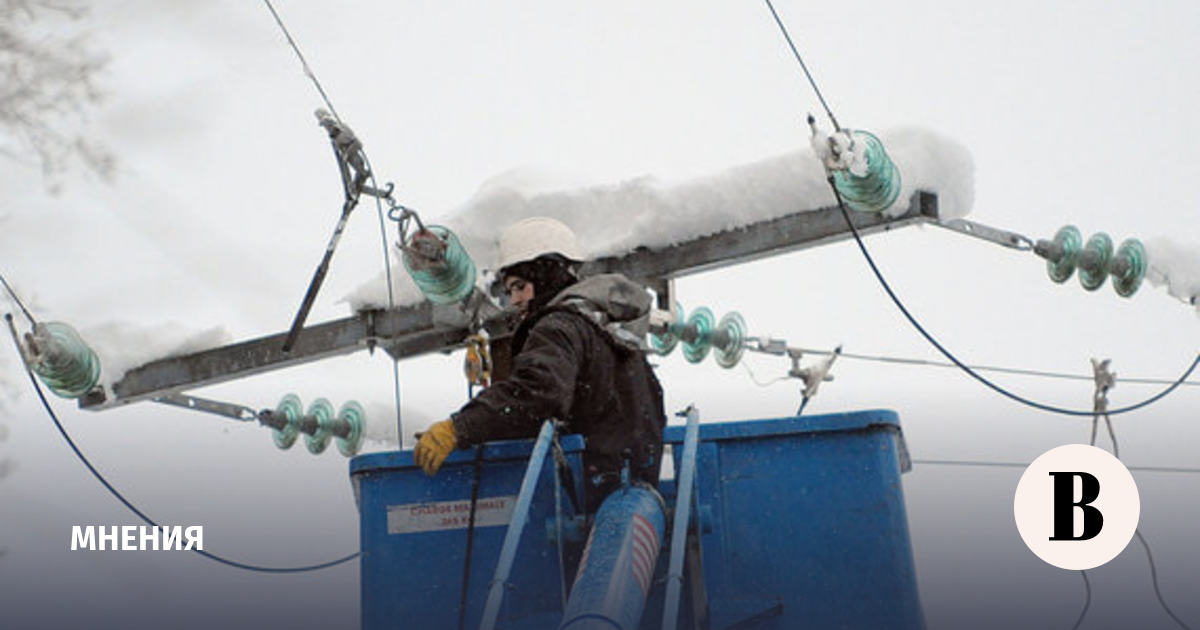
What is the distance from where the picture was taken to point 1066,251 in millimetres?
7023

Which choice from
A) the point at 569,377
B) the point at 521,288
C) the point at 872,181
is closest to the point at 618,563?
the point at 569,377

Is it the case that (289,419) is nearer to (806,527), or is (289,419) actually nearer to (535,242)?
(535,242)

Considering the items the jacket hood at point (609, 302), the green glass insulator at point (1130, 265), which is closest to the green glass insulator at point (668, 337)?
the green glass insulator at point (1130, 265)

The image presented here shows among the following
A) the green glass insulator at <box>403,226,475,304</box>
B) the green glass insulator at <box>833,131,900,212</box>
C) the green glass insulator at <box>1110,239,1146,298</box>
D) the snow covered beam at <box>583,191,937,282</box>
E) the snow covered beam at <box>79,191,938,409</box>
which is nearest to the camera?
the green glass insulator at <box>833,131,900,212</box>

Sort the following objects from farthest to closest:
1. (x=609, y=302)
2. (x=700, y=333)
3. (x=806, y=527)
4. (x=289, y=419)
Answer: (x=289, y=419) < (x=700, y=333) < (x=609, y=302) < (x=806, y=527)

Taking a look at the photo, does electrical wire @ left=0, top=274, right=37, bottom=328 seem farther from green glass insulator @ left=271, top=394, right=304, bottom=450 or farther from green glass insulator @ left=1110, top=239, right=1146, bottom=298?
green glass insulator @ left=1110, top=239, right=1146, bottom=298

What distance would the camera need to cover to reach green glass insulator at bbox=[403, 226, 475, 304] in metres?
7.08

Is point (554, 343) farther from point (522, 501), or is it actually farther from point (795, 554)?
point (795, 554)

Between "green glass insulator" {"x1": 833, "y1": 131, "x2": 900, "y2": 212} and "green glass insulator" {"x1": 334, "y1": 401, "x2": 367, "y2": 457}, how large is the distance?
→ 16.2ft

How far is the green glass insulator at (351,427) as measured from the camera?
388 inches

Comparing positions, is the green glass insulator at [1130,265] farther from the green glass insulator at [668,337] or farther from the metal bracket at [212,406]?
the metal bracket at [212,406]

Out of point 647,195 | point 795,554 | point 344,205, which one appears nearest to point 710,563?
point 795,554

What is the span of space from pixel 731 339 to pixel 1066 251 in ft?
10.0

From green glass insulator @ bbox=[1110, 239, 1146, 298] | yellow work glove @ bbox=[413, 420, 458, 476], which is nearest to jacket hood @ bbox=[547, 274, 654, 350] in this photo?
yellow work glove @ bbox=[413, 420, 458, 476]
